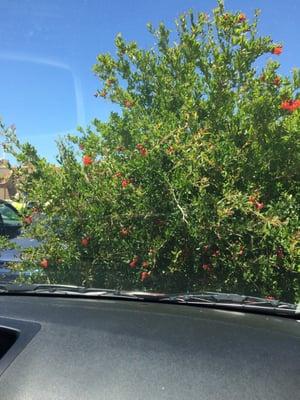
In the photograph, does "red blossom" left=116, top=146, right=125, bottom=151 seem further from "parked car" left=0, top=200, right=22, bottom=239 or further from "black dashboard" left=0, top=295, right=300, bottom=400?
"black dashboard" left=0, top=295, right=300, bottom=400

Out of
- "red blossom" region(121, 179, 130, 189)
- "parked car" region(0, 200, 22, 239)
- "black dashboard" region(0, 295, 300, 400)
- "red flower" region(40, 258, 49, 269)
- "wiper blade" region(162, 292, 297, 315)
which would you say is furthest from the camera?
"parked car" region(0, 200, 22, 239)

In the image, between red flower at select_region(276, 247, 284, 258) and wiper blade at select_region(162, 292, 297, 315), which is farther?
red flower at select_region(276, 247, 284, 258)

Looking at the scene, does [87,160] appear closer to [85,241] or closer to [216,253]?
[85,241]

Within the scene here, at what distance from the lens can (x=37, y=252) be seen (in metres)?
4.60

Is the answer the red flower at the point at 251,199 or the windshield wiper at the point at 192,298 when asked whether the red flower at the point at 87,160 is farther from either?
the windshield wiper at the point at 192,298

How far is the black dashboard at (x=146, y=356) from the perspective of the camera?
5.71ft

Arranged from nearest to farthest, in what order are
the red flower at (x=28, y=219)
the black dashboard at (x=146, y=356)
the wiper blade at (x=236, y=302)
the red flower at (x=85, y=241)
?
the black dashboard at (x=146, y=356)
the wiper blade at (x=236, y=302)
the red flower at (x=85, y=241)
the red flower at (x=28, y=219)

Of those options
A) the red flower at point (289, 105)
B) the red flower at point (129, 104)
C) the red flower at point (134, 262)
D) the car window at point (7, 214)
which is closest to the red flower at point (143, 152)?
the red flower at point (134, 262)

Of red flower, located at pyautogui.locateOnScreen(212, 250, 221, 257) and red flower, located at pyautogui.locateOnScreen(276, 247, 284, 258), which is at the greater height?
red flower, located at pyautogui.locateOnScreen(276, 247, 284, 258)

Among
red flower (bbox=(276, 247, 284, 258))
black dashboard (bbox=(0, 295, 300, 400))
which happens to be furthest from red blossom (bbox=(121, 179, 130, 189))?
black dashboard (bbox=(0, 295, 300, 400))

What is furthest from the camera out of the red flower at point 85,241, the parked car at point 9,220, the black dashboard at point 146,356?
the parked car at point 9,220

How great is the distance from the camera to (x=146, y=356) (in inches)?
75.6

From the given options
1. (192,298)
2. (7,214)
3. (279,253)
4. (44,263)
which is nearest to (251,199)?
(279,253)

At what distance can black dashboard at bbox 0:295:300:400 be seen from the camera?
1.74 meters
